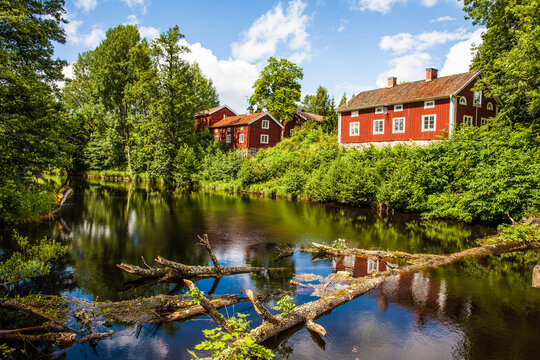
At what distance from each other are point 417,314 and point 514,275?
5167mm

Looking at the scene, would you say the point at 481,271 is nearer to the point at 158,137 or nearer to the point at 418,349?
the point at 418,349

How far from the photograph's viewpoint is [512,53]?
2047cm

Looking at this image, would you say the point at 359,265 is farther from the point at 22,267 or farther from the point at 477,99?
the point at 477,99

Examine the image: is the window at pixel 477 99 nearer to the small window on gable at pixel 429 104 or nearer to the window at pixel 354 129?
the small window on gable at pixel 429 104

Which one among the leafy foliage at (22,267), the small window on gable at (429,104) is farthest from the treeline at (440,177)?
the leafy foliage at (22,267)

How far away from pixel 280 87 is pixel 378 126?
963 inches

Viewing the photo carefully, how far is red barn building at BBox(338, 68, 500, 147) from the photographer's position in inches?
1175

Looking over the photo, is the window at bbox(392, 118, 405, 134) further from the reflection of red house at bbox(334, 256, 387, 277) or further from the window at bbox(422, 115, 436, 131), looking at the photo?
the reflection of red house at bbox(334, 256, 387, 277)

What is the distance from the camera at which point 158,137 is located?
1711 inches

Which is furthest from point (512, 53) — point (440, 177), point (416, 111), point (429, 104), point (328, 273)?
point (328, 273)

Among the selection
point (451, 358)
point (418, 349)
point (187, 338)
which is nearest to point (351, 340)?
point (418, 349)

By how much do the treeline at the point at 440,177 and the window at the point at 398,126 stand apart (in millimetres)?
5354

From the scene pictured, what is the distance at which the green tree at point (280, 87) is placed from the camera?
53812 mm

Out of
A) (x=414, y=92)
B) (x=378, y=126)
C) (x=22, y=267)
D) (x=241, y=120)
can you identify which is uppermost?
(x=414, y=92)
